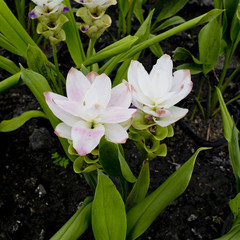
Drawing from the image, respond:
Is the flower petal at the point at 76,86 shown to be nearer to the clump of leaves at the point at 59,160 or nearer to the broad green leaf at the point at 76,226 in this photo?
the broad green leaf at the point at 76,226

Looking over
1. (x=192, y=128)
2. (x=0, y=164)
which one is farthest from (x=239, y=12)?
(x=0, y=164)

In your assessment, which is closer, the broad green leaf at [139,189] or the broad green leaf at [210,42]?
the broad green leaf at [139,189]

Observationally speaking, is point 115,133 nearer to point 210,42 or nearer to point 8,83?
point 8,83

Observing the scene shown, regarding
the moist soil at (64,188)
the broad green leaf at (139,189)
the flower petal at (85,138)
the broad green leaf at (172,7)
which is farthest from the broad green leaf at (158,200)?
the broad green leaf at (172,7)

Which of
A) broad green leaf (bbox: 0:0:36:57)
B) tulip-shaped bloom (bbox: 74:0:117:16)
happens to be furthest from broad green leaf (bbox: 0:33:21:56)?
tulip-shaped bloom (bbox: 74:0:117:16)

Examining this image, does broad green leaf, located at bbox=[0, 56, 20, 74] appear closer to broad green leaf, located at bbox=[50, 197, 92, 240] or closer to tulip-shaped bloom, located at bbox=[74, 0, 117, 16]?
tulip-shaped bloom, located at bbox=[74, 0, 117, 16]

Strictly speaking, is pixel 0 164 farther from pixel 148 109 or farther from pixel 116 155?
pixel 148 109

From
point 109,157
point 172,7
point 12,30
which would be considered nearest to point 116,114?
point 109,157
